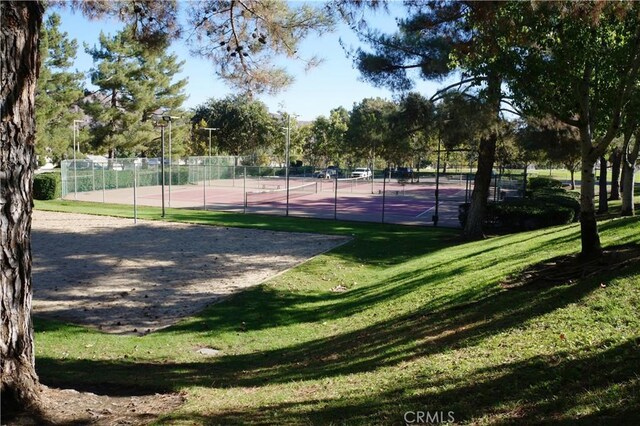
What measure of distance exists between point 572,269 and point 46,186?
32.9 metres

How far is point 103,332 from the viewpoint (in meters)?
9.84

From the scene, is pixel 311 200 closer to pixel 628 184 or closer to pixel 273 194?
pixel 273 194

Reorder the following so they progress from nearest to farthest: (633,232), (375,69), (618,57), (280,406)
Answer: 1. (280,406)
2. (618,57)
3. (633,232)
4. (375,69)

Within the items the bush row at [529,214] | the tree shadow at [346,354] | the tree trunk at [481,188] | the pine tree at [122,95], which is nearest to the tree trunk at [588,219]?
the tree shadow at [346,354]

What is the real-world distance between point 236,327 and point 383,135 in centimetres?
999

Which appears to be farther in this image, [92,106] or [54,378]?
[92,106]

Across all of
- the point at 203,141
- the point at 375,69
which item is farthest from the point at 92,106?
the point at 375,69

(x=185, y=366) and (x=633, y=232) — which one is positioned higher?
(x=633, y=232)

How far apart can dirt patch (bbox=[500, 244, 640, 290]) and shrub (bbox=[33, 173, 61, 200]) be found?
104 feet

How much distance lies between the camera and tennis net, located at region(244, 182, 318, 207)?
3831 cm

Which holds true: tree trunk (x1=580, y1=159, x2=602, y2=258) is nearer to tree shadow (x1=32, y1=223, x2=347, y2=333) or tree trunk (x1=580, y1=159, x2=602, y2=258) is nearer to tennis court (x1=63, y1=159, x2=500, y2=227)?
tree shadow (x1=32, y1=223, x2=347, y2=333)

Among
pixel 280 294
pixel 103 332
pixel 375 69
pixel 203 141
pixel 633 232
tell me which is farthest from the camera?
pixel 203 141

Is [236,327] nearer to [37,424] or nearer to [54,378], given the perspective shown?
[54,378]

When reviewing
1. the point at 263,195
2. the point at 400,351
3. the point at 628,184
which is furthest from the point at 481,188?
the point at 263,195
